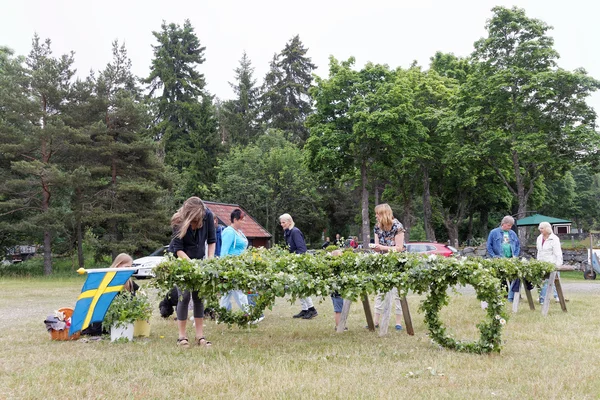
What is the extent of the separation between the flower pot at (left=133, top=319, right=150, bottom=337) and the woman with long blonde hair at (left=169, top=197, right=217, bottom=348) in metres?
0.80

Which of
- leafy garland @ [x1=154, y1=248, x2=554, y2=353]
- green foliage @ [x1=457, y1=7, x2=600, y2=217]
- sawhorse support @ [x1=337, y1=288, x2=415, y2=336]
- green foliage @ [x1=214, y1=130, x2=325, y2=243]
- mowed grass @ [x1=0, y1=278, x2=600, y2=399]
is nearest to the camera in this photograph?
mowed grass @ [x1=0, y1=278, x2=600, y2=399]

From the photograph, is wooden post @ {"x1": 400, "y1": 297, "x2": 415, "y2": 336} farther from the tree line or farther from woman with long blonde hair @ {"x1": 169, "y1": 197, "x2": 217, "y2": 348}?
the tree line

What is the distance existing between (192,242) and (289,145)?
113 ft

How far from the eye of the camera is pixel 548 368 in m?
4.50

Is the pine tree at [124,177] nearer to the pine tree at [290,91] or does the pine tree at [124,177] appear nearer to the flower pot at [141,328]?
the flower pot at [141,328]

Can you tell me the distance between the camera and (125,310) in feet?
20.4

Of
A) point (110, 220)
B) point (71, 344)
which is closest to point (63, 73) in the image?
point (110, 220)

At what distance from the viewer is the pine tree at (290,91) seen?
47.1 m

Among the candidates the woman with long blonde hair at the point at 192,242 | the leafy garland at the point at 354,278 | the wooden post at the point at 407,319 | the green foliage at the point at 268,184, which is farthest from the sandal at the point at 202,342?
the green foliage at the point at 268,184

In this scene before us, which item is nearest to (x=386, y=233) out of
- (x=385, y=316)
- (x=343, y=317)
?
(x=385, y=316)

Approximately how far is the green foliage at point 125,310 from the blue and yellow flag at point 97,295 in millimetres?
129

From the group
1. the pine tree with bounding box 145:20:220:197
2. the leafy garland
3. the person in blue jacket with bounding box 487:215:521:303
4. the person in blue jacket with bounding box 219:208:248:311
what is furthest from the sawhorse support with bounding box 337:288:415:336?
the pine tree with bounding box 145:20:220:197

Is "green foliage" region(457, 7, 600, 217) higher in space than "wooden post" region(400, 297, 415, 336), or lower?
higher

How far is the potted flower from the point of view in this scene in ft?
20.3
